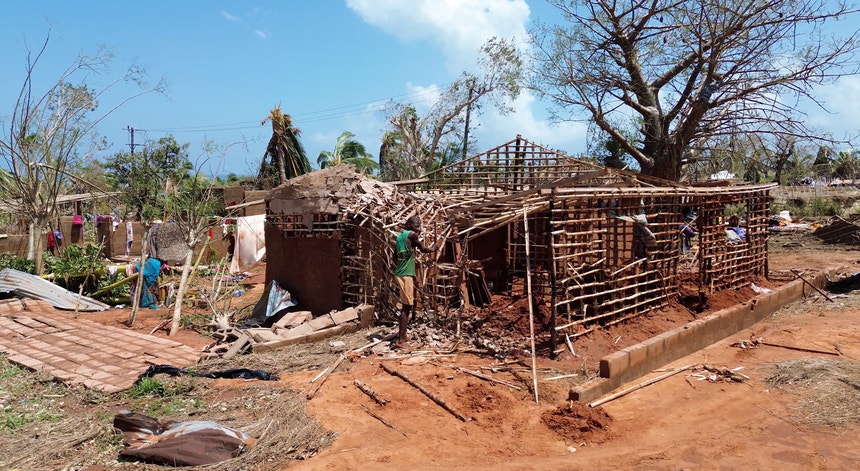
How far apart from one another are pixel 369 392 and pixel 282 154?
64.9 feet

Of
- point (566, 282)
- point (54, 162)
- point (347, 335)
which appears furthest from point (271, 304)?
point (54, 162)

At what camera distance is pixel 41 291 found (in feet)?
39.4

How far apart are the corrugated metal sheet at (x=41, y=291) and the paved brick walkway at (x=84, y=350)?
1024 millimetres

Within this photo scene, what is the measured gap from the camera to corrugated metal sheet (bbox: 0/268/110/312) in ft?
38.7

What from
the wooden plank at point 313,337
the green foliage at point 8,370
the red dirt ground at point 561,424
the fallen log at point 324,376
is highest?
the wooden plank at point 313,337

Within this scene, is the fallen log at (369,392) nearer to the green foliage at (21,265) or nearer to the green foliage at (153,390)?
the green foliage at (153,390)

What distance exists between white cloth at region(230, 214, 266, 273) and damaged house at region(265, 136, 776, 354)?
5.88 m

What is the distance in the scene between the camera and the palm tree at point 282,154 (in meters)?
24.5

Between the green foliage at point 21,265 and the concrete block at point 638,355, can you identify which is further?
the green foliage at point 21,265

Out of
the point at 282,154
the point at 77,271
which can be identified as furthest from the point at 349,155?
the point at 77,271

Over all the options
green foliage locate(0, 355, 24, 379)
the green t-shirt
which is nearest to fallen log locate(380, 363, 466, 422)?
the green t-shirt

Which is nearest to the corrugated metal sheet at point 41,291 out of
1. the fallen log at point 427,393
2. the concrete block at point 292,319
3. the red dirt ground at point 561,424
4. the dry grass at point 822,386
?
the concrete block at point 292,319

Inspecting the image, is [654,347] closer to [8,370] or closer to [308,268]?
[308,268]

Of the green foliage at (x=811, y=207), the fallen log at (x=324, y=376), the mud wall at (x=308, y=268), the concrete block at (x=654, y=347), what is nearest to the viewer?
the fallen log at (x=324, y=376)
